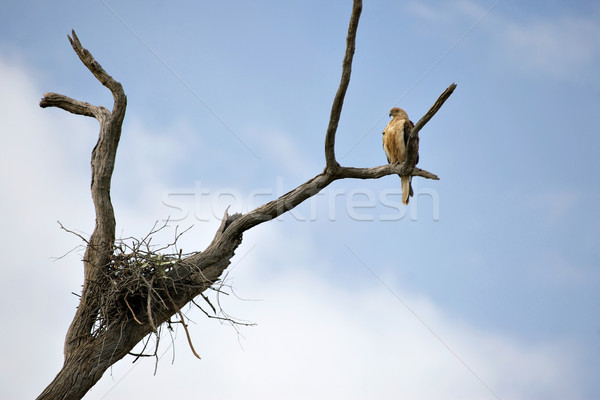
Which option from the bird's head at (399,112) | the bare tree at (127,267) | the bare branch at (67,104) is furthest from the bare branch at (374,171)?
the bare branch at (67,104)

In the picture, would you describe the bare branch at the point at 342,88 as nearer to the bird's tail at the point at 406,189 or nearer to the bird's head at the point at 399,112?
the bird's tail at the point at 406,189

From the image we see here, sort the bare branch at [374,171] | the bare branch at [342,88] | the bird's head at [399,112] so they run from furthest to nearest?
1. the bird's head at [399,112]
2. the bare branch at [374,171]
3. the bare branch at [342,88]

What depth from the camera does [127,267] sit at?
425cm

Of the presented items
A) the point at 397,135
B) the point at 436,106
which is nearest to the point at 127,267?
the point at 436,106

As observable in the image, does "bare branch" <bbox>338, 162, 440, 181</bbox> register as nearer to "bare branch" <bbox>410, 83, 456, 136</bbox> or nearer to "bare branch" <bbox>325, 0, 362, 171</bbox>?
"bare branch" <bbox>325, 0, 362, 171</bbox>

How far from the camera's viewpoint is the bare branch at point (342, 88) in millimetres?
3902

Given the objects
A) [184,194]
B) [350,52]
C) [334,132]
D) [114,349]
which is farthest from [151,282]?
[350,52]

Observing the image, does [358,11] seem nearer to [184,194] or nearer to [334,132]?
[334,132]

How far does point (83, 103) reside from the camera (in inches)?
202

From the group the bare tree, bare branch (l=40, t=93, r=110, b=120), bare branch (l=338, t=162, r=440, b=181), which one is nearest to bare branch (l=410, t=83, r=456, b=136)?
the bare tree

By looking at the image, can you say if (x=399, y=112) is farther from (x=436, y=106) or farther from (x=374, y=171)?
(x=436, y=106)

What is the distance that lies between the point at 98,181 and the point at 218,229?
111 centimetres

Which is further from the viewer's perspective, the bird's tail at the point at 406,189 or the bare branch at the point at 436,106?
the bird's tail at the point at 406,189

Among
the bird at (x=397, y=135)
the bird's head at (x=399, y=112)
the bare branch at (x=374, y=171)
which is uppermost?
the bird's head at (x=399, y=112)
